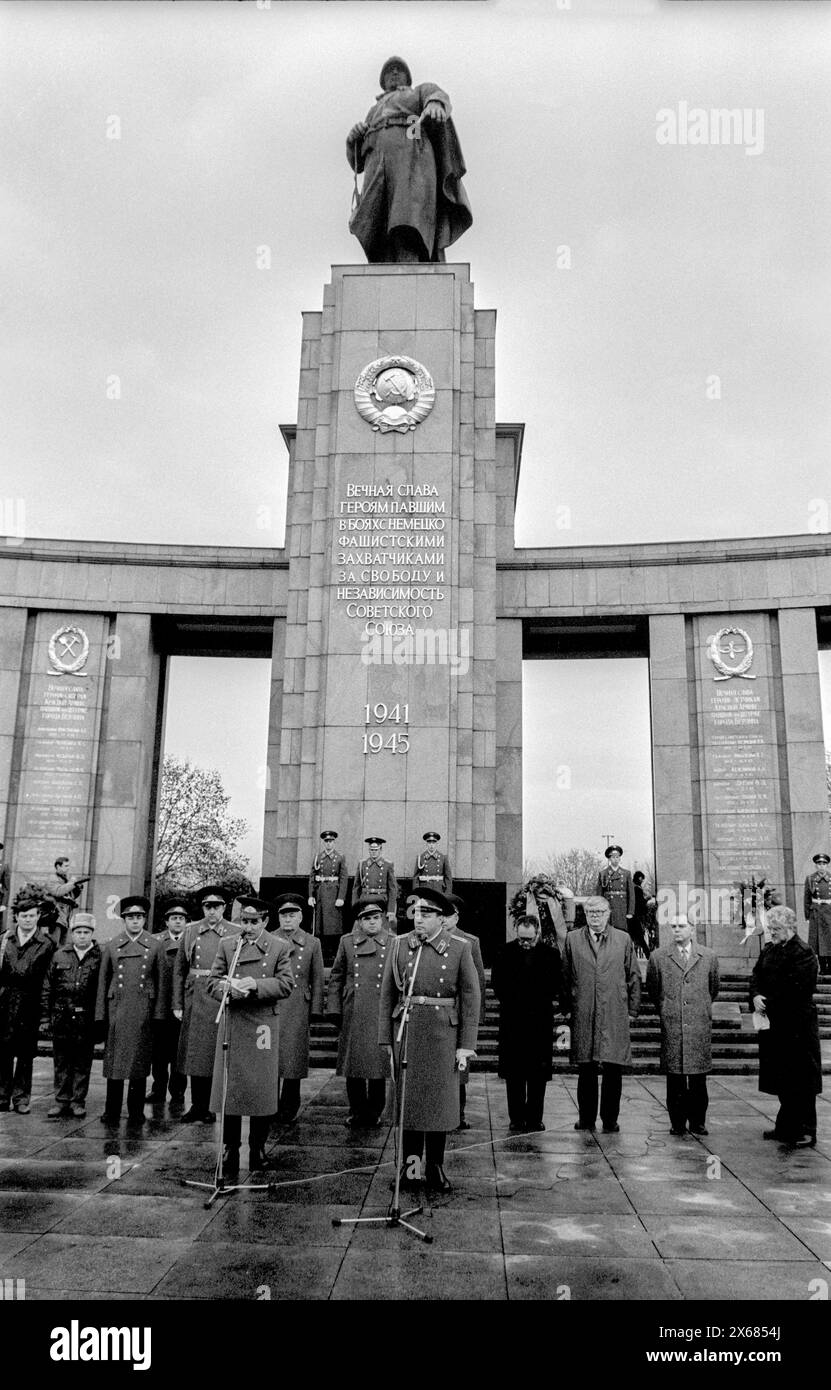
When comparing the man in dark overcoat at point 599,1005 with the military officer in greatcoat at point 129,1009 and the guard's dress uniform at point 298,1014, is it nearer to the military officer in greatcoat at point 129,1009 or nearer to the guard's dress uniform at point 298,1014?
the guard's dress uniform at point 298,1014

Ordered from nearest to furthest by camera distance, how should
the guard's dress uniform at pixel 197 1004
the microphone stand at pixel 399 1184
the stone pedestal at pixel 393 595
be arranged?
the microphone stand at pixel 399 1184, the guard's dress uniform at pixel 197 1004, the stone pedestal at pixel 393 595

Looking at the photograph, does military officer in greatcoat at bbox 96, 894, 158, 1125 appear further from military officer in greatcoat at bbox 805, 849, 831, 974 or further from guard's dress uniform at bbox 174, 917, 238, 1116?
military officer in greatcoat at bbox 805, 849, 831, 974

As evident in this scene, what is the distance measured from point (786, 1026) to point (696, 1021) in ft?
2.30

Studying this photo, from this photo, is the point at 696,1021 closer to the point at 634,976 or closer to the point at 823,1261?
the point at 634,976

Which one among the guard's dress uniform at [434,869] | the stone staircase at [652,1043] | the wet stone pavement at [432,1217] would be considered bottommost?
the wet stone pavement at [432,1217]

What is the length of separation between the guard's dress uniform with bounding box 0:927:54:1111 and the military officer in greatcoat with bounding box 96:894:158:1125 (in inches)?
24.7

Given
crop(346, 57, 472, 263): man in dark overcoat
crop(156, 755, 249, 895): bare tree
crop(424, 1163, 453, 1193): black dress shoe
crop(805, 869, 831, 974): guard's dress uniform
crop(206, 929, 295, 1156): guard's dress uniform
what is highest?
crop(346, 57, 472, 263): man in dark overcoat

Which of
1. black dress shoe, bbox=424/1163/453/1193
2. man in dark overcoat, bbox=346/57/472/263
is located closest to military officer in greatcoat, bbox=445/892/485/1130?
black dress shoe, bbox=424/1163/453/1193

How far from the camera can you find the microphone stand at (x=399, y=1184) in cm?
540

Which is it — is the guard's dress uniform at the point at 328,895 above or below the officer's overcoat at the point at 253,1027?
above

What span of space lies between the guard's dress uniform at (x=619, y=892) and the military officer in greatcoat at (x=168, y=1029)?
7502mm

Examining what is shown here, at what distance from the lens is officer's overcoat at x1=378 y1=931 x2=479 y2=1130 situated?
613 centimetres

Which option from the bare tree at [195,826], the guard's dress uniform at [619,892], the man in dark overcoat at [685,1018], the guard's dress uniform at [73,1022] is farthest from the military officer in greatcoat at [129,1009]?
the bare tree at [195,826]

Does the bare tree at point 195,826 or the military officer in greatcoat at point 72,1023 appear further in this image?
the bare tree at point 195,826
